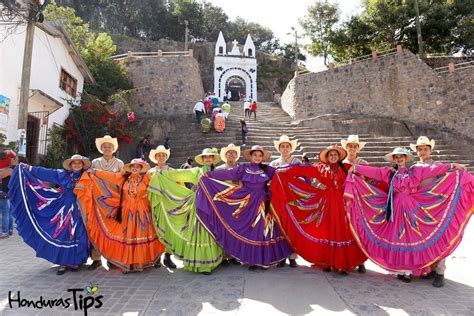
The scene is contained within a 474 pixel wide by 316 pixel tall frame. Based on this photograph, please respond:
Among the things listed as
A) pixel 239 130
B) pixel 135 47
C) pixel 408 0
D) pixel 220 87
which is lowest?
→ pixel 239 130

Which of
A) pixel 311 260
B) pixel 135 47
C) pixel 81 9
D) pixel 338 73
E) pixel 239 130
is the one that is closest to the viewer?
pixel 311 260

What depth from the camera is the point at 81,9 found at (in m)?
36.2

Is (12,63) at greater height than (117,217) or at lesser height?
greater

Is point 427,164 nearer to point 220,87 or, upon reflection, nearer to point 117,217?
point 117,217

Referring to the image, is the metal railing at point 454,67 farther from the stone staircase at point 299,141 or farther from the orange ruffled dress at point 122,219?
the orange ruffled dress at point 122,219

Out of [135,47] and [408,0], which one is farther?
[135,47]

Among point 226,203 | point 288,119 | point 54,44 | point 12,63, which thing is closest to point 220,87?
point 288,119

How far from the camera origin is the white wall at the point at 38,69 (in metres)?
9.49

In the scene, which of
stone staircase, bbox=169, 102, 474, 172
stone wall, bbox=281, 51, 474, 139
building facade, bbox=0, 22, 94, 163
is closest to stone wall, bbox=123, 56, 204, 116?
stone staircase, bbox=169, 102, 474, 172

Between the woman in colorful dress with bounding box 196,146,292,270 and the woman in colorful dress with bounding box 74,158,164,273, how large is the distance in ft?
2.43

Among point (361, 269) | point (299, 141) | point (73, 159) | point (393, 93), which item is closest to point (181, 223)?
point (73, 159)

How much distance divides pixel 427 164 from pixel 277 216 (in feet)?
6.59

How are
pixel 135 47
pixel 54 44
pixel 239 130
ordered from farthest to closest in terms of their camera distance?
pixel 135 47 → pixel 239 130 → pixel 54 44

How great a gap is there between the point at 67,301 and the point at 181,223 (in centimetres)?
153
